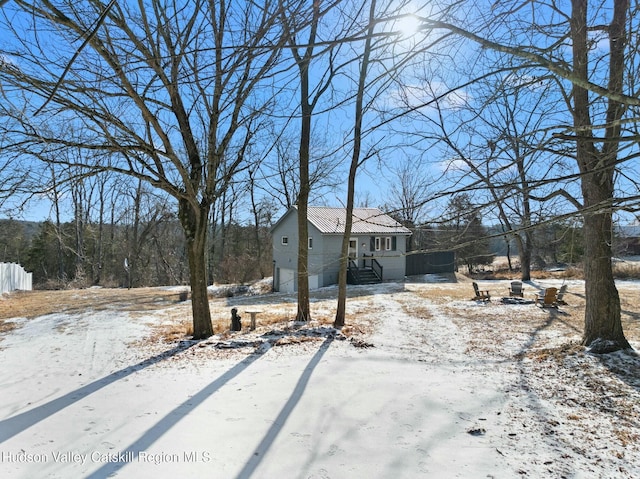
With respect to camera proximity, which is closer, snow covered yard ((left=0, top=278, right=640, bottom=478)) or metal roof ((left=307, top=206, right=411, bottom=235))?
snow covered yard ((left=0, top=278, right=640, bottom=478))

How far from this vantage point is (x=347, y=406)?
4051 mm

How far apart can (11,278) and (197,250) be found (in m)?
18.7

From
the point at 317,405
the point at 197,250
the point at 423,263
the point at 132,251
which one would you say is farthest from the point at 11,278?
the point at 423,263

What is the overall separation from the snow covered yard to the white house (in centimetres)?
1350

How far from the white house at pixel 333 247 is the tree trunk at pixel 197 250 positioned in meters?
13.2

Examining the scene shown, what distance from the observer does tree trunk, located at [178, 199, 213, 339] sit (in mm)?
7465

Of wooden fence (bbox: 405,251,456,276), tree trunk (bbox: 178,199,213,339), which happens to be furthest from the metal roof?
tree trunk (bbox: 178,199,213,339)

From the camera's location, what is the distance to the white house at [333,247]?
21.7 m

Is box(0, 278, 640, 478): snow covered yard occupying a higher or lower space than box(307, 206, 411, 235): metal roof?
lower

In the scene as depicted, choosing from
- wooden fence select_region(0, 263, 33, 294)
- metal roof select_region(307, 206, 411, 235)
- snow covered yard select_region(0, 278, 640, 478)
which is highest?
metal roof select_region(307, 206, 411, 235)

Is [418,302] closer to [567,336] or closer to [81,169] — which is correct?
[567,336]

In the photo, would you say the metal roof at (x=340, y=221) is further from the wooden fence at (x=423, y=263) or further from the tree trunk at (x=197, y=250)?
the tree trunk at (x=197, y=250)

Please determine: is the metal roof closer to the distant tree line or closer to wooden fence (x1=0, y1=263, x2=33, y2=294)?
the distant tree line

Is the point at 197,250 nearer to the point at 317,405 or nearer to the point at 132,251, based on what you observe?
the point at 317,405
